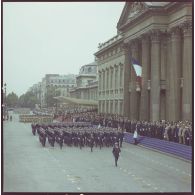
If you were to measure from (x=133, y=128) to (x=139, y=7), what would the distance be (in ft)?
39.6

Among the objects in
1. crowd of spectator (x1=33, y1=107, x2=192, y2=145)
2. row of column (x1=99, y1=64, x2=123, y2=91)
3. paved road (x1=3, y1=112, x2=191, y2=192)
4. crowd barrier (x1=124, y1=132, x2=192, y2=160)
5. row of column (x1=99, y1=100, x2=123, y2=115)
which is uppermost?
row of column (x1=99, y1=64, x2=123, y2=91)

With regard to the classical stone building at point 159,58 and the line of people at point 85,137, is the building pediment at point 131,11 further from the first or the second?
A: the line of people at point 85,137

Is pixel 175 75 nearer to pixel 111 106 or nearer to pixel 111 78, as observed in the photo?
pixel 111 106

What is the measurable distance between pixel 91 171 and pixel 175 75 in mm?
17901

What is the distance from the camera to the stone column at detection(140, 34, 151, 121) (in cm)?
4456

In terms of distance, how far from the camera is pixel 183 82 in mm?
37438

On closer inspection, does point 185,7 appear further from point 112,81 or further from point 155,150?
point 112,81

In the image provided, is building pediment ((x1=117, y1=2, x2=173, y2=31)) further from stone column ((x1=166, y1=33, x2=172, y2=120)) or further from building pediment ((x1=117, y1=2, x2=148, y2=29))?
stone column ((x1=166, y1=33, x2=172, y2=120))

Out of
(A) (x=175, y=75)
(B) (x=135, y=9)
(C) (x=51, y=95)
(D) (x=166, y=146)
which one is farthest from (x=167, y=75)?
(C) (x=51, y=95)

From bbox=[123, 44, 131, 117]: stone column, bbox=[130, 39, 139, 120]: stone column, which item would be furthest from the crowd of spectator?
bbox=[123, 44, 131, 117]: stone column

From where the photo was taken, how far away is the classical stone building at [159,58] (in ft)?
122

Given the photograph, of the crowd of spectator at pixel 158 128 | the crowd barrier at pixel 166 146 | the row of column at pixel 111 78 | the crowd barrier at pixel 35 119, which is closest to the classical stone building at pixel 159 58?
the crowd of spectator at pixel 158 128

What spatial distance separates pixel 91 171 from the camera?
23.8m

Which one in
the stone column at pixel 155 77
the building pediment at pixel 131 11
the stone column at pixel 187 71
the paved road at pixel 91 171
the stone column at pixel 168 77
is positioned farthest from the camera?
the building pediment at pixel 131 11
